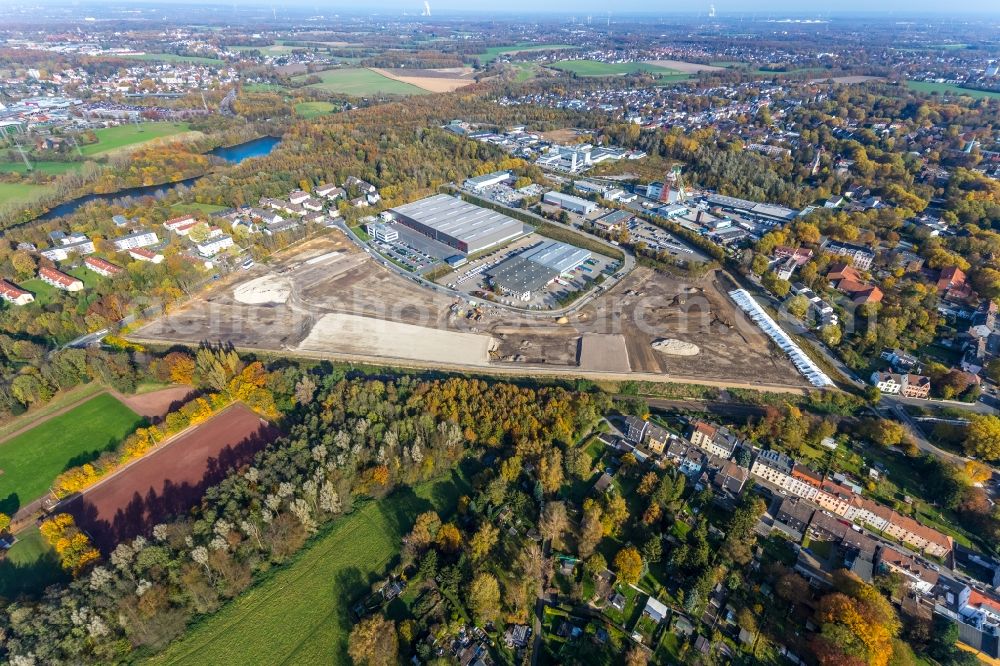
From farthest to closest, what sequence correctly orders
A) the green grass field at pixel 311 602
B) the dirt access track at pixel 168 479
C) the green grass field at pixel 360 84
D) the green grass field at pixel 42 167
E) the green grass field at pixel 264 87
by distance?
1. the green grass field at pixel 360 84
2. the green grass field at pixel 264 87
3. the green grass field at pixel 42 167
4. the dirt access track at pixel 168 479
5. the green grass field at pixel 311 602

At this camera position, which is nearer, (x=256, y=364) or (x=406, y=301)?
(x=256, y=364)

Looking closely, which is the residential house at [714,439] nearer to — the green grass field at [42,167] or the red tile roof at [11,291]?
the red tile roof at [11,291]

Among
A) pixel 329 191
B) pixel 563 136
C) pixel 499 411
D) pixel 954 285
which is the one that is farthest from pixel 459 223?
pixel 954 285

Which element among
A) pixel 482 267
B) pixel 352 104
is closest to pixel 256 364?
pixel 482 267

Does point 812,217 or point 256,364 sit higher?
point 812,217

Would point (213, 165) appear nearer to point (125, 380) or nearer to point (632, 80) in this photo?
point (125, 380)

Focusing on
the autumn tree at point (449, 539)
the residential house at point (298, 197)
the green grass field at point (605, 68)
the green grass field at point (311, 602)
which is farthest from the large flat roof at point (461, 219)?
the green grass field at point (605, 68)

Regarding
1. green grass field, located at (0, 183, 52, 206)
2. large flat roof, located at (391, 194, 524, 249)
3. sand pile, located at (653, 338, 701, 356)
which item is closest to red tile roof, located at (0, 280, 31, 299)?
green grass field, located at (0, 183, 52, 206)
